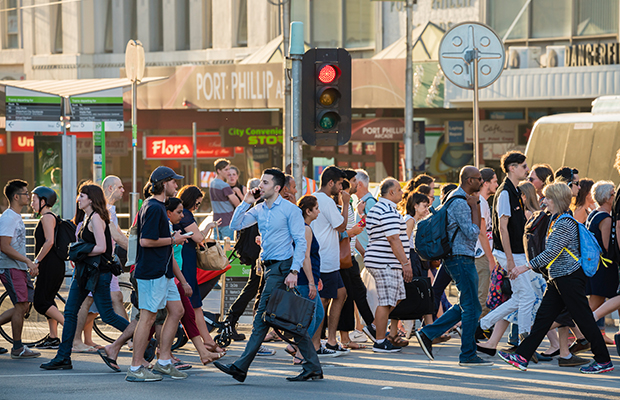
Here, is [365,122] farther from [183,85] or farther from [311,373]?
[311,373]

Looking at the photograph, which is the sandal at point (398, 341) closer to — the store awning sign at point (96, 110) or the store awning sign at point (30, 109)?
the store awning sign at point (96, 110)

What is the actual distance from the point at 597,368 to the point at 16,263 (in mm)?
5705

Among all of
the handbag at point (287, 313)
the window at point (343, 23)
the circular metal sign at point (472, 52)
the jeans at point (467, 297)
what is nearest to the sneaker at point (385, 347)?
the jeans at point (467, 297)

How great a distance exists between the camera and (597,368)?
773 cm

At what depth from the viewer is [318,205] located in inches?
339

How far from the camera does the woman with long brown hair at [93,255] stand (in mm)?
8062

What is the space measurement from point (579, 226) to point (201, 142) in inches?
762

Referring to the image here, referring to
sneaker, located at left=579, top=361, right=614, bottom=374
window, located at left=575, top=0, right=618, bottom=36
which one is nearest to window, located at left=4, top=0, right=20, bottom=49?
window, located at left=575, top=0, right=618, bottom=36

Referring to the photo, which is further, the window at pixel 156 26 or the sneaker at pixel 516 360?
the window at pixel 156 26

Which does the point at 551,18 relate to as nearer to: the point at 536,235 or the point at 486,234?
the point at 486,234

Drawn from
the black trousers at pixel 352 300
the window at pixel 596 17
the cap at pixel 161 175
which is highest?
the window at pixel 596 17

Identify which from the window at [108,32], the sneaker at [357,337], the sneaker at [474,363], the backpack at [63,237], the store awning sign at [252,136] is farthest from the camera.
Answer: the window at [108,32]

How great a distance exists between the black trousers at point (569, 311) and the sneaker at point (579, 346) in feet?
2.83

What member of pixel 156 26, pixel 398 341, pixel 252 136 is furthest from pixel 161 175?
pixel 156 26
